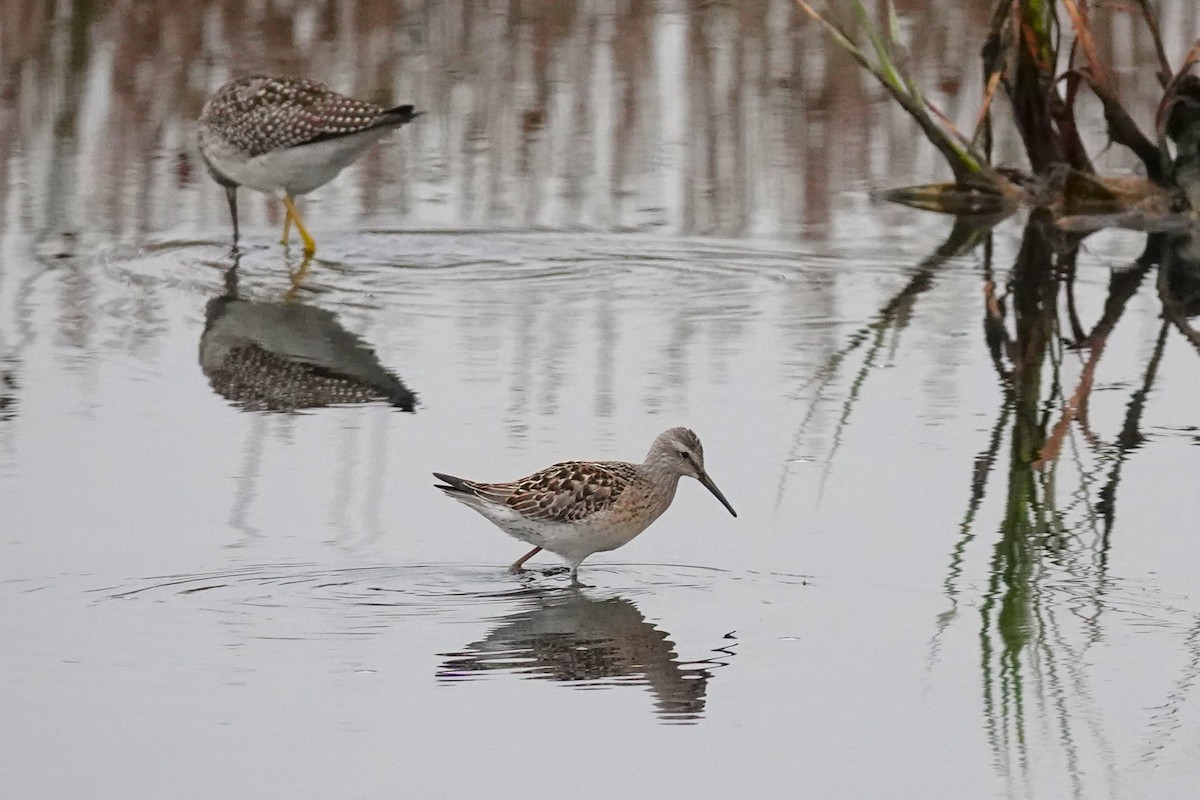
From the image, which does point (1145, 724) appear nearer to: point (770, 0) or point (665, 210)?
point (665, 210)

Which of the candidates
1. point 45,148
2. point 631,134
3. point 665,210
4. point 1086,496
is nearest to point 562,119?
point 631,134

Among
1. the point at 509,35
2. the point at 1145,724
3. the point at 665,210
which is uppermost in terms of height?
the point at 509,35

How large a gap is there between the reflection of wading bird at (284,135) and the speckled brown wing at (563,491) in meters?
4.81

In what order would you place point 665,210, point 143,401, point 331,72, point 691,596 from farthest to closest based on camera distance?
point 331,72, point 665,210, point 143,401, point 691,596

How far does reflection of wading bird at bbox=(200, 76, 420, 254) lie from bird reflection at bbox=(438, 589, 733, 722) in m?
5.56

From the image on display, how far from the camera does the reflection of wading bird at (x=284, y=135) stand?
11914 millimetres

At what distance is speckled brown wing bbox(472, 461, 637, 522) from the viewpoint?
705 centimetres

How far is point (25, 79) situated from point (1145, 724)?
11.7m

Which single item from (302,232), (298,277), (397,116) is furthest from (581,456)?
(302,232)

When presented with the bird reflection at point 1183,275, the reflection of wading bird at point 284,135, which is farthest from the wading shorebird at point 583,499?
the reflection of wading bird at point 284,135

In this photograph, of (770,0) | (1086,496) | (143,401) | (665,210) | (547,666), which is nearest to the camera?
(547,666)

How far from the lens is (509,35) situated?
1661 cm

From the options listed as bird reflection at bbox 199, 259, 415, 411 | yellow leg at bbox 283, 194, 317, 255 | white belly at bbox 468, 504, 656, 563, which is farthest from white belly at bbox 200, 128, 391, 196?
white belly at bbox 468, 504, 656, 563

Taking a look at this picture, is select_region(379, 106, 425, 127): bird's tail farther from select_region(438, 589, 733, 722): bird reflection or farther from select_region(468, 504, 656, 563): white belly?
select_region(438, 589, 733, 722): bird reflection
